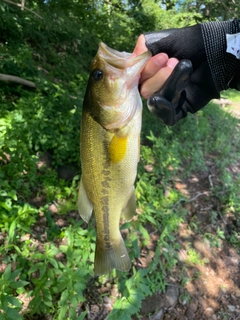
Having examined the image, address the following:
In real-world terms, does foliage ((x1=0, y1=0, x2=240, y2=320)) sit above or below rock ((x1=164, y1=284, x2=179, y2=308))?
above

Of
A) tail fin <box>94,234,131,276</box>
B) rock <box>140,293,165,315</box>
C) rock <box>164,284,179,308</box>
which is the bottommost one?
rock <box>164,284,179,308</box>

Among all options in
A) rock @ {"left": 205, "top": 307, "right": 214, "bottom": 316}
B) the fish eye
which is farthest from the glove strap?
rock @ {"left": 205, "top": 307, "right": 214, "bottom": 316}

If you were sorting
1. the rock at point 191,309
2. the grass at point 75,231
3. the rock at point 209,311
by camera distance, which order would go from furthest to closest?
the rock at point 209,311
the rock at point 191,309
the grass at point 75,231

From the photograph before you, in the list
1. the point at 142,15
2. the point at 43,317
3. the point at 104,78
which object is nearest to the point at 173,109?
the point at 104,78

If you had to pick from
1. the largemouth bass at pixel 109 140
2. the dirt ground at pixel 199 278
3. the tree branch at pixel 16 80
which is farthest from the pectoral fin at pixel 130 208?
the tree branch at pixel 16 80

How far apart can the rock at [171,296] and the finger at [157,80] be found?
2.57 meters

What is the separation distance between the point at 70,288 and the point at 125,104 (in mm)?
1461

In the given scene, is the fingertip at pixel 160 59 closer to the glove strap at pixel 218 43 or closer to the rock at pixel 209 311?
the glove strap at pixel 218 43

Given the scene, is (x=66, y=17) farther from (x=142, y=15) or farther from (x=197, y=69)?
(x=197, y=69)

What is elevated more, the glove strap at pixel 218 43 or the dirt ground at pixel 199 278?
the glove strap at pixel 218 43

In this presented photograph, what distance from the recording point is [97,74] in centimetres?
161

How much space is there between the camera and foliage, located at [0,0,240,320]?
233cm

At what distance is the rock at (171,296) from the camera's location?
331 cm

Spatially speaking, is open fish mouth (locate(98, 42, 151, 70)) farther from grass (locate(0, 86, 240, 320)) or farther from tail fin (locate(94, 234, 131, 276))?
grass (locate(0, 86, 240, 320))
